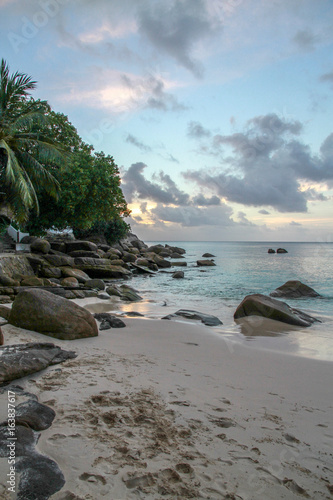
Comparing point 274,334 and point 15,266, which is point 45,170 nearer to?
point 15,266

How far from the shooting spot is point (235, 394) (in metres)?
3.20

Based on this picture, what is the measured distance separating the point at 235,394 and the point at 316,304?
9.81m

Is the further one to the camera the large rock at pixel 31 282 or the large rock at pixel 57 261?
the large rock at pixel 57 261

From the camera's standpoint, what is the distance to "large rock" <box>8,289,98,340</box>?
486 cm

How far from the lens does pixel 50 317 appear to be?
16.2 ft

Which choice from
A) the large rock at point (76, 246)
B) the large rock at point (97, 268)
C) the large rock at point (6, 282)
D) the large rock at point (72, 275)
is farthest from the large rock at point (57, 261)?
the large rock at point (6, 282)

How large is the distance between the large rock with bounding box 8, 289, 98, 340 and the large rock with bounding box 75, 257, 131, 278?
12.6m

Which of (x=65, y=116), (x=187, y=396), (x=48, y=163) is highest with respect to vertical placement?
(x=65, y=116)

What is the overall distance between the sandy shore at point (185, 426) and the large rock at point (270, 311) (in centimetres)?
352

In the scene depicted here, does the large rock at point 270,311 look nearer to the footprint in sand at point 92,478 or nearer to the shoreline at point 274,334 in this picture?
the shoreline at point 274,334

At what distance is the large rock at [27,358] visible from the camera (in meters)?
3.09

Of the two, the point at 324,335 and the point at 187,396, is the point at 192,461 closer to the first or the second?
the point at 187,396

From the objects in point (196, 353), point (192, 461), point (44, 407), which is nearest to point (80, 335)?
point (196, 353)

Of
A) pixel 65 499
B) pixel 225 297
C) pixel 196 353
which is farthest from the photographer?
pixel 225 297
